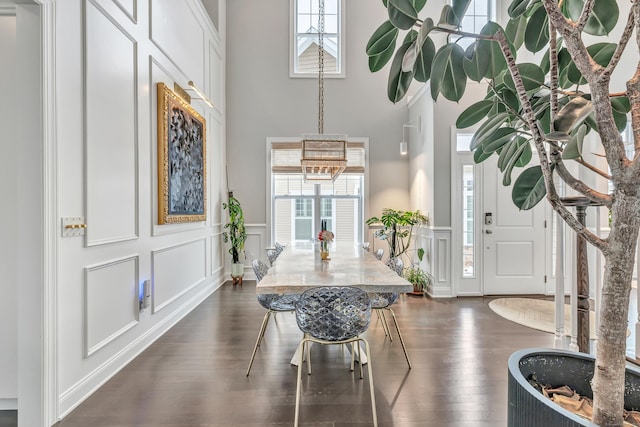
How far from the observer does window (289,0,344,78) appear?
18.9ft

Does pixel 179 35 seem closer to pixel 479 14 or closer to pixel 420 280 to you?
pixel 420 280

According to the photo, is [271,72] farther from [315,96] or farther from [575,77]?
[575,77]

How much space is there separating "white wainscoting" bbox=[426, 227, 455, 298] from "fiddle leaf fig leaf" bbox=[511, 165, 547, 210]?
3258 millimetres

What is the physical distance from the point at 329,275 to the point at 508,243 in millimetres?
3484

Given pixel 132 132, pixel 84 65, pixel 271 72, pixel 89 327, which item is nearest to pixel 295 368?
pixel 89 327

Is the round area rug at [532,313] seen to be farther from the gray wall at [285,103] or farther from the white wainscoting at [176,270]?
the white wainscoting at [176,270]

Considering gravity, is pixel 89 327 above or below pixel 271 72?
below

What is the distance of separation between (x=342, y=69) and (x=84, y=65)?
4.48 meters

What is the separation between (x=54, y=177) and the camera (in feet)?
6.10

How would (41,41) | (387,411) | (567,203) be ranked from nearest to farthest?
1. (567,203)
2. (41,41)
3. (387,411)

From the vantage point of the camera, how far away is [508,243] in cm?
452

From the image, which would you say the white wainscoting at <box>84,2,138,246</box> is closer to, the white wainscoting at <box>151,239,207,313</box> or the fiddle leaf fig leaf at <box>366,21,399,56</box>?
the white wainscoting at <box>151,239,207,313</box>

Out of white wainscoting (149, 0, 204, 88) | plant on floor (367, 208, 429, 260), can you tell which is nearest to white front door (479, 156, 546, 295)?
plant on floor (367, 208, 429, 260)

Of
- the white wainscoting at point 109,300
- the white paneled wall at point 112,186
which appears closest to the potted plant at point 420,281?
the white paneled wall at point 112,186
